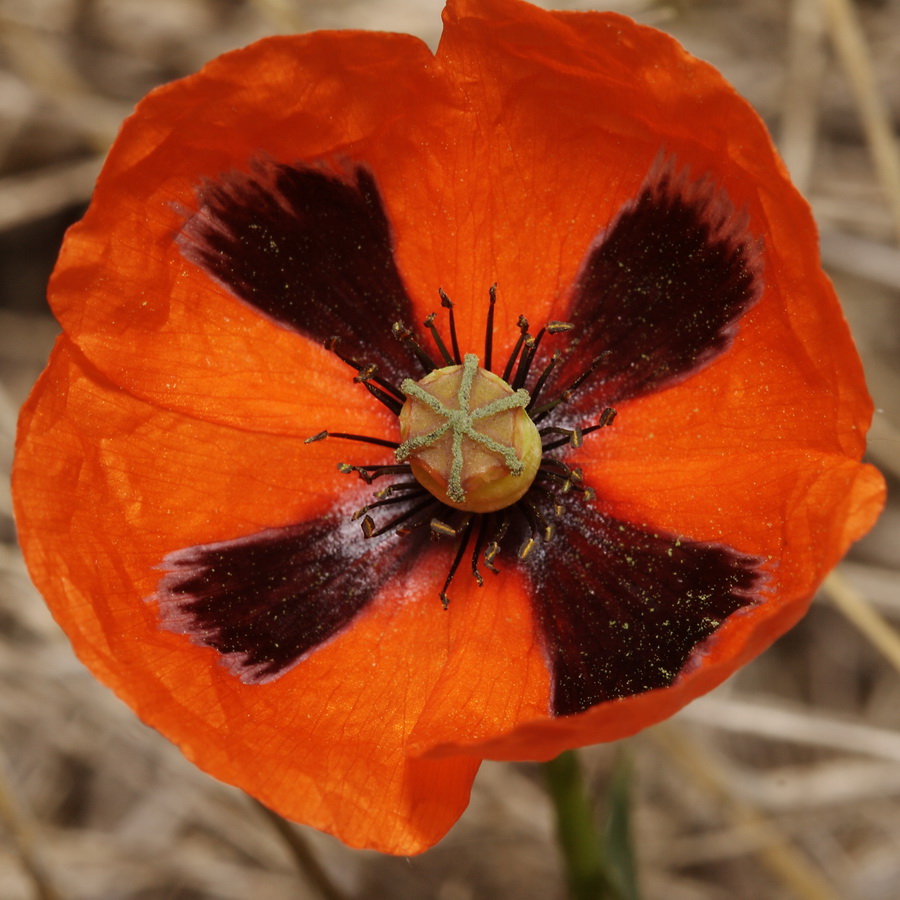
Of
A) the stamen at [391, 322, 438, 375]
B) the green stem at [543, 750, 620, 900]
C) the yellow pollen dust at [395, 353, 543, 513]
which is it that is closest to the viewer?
the yellow pollen dust at [395, 353, 543, 513]

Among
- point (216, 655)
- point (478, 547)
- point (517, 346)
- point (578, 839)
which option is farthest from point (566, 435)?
point (578, 839)

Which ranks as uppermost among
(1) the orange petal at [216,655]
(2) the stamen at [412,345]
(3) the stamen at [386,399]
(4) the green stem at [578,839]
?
(2) the stamen at [412,345]

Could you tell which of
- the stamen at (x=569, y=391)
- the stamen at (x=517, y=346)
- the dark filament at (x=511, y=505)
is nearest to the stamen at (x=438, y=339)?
the dark filament at (x=511, y=505)

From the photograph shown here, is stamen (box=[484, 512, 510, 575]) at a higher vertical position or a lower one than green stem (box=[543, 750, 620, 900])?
higher

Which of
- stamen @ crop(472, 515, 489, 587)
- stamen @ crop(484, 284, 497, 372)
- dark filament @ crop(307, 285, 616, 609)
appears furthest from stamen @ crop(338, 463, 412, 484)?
stamen @ crop(484, 284, 497, 372)

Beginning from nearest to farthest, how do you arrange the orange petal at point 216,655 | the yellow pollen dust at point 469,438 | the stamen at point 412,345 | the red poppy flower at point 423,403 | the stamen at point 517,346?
the orange petal at point 216,655 → the red poppy flower at point 423,403 → the yellow pollen dust at point 469,438 → the stamen at point 517,346 → the stamen at point 412,345

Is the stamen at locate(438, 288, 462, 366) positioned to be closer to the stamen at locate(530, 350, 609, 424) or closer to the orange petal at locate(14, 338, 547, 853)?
the stamen at locate(530, 350, 609, 424)

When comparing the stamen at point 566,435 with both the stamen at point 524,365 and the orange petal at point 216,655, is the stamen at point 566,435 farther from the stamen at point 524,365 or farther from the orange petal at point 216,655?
the orange petal at point 216,655

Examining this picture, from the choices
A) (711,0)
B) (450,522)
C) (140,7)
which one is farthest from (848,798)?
(140,7)

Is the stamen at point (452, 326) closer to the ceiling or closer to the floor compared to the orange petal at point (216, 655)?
closer to the ceiling
